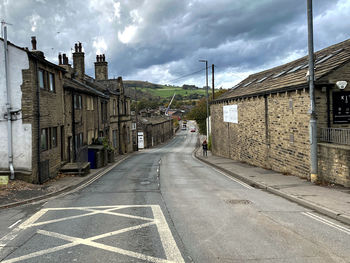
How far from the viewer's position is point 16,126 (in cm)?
1562

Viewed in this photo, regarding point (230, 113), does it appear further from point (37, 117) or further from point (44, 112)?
point (37, 117)

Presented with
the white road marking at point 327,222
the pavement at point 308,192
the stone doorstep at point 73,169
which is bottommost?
the white road marking at point 327,222

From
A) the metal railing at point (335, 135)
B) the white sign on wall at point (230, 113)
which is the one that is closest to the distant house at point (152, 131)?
the white sign on wall at point (230, 113)

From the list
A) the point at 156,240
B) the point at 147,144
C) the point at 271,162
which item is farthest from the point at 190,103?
the point at 156,240

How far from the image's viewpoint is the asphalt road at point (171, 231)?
663cm

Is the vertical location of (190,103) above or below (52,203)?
above

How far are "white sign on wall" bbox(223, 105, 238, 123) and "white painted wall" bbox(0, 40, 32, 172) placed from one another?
17.7 metres

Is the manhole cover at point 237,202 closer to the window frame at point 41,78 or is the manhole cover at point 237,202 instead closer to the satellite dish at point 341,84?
the satellite dish at point 341,84

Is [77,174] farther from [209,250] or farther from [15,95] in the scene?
[209,250]

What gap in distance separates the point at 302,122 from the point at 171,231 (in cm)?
1119

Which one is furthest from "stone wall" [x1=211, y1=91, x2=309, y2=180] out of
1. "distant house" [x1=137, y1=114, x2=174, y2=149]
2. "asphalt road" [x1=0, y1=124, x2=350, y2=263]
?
"distant house" [x1=137, y1=114, x2=174, y2=149]

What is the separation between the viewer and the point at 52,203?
12.4 m

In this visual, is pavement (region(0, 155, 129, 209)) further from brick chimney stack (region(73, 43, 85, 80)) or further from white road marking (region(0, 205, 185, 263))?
brick chimney stack (region(73, 43, 85, 80))

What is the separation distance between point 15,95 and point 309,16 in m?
13.9
